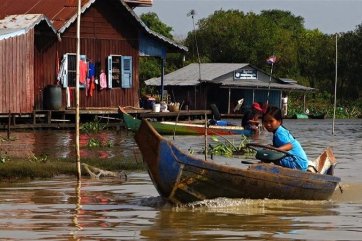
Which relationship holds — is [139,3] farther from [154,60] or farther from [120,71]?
[154,60]

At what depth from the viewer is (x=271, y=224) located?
10.6 meters

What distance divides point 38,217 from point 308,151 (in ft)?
49.3

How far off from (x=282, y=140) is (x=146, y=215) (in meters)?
2.04

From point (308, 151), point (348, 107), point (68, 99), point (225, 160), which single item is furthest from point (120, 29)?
point (348, 107)

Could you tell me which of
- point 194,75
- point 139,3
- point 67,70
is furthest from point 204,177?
point 194,75

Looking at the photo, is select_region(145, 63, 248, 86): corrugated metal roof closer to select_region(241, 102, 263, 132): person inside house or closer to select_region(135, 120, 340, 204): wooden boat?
select_region(241, 102, 263, 132): person inside house

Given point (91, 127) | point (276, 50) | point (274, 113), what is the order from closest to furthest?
1. point (274, 113)
2. point (91, 127)
3. point (276, 50)

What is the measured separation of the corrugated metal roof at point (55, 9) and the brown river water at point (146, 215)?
555 inches

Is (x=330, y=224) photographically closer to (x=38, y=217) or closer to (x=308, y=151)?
(x=38, y=217)

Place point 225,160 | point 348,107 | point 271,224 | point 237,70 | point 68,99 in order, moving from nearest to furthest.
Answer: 1. point 271,224
2. point 225,160
3. point 68,99
4. point 237,70
5. point 348,107

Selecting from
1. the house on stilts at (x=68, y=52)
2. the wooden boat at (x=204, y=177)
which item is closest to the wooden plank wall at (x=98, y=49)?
the house on stilts at (x=68, y=52)

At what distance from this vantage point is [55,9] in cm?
3005

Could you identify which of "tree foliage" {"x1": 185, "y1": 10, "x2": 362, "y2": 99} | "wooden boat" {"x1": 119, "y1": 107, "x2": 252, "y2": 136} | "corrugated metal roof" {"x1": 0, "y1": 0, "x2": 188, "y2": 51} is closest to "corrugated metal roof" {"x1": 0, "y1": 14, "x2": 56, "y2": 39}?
"corrugated metal roof" {"x1": 0, "y1": 0, "x2": 188, "y2": 51}

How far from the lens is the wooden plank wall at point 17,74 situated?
27141 millimetres
